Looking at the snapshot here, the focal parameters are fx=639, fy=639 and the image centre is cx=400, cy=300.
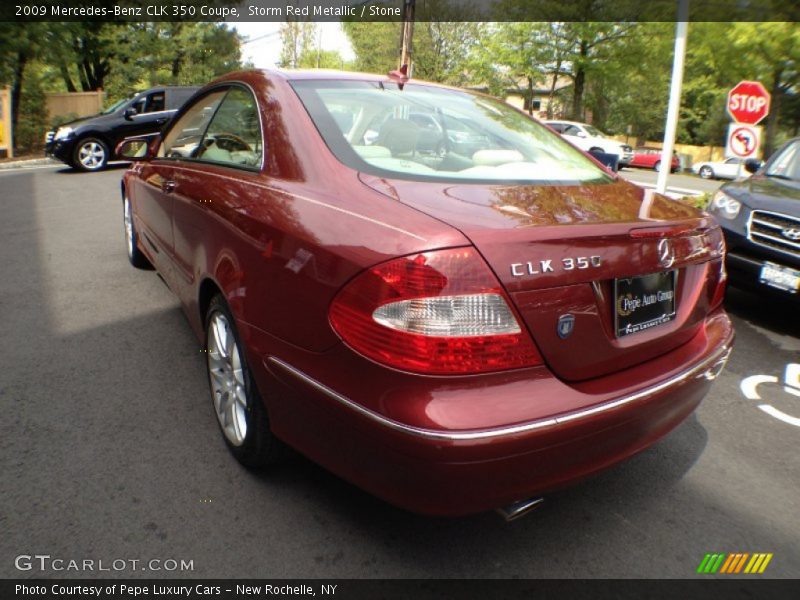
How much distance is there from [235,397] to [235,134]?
1.24 meters

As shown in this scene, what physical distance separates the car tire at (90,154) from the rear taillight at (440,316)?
14.0 meters

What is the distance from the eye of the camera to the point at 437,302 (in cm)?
175

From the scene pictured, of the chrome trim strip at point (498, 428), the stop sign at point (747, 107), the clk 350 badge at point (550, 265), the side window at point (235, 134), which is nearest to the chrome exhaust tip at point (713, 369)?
the chrome trim strip at point (498, 428)

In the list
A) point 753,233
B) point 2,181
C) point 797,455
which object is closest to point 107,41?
point 2,181

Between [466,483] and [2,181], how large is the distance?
13533 mm

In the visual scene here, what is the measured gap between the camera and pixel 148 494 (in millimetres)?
2531

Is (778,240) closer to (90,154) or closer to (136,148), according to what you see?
(136,148)

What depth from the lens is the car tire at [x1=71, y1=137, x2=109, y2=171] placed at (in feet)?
44.9

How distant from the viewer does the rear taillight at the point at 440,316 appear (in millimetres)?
1743

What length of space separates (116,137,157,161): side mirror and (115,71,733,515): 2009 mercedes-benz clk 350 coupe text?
2.01 meters

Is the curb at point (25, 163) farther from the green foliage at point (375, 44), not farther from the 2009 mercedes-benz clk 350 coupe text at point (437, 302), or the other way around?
the green foliage at point (375, 44)

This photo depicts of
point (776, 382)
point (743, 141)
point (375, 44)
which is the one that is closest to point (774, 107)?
point (743, 141)

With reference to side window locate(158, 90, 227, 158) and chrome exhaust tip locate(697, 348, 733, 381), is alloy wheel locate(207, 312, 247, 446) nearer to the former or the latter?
side window locate(158, 90, 227, 158)

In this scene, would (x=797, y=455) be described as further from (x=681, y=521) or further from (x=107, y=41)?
(x=107, y=41)
